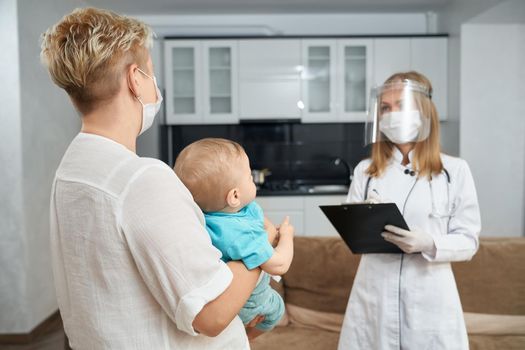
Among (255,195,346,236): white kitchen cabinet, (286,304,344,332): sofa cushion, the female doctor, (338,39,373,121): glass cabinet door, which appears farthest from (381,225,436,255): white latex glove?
(338,39,373,121): glass cabinet door

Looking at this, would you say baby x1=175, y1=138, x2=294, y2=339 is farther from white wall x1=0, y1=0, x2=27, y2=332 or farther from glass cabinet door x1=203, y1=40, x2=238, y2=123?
glass cabinet door x1=203, y1=40, x2=238, y2=123

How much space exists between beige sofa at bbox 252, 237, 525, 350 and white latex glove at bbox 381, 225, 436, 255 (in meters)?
0.88

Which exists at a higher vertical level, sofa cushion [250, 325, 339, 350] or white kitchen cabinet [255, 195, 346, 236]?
white kitchen cabinet [255, 195, 346, 236]

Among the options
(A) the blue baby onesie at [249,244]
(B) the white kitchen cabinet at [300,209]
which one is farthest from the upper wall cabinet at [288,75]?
(A) the blue baby onesie at [249,244]

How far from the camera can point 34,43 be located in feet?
11.7

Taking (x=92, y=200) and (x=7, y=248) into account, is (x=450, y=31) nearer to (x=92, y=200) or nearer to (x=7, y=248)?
(x=7, y=248)

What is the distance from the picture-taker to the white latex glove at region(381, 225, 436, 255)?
156cm

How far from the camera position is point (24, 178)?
3375 millimetres

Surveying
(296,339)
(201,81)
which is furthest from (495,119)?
(296,339)

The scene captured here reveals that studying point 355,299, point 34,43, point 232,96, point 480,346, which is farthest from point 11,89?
point 480,346

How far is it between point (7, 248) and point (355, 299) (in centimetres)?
266

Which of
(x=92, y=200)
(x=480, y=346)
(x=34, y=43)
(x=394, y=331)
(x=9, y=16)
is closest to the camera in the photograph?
(x=92, y=200)

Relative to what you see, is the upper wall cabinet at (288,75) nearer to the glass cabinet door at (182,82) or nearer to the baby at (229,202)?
the glass cabinet door at (182,82)

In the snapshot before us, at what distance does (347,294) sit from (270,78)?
9.62 ft
